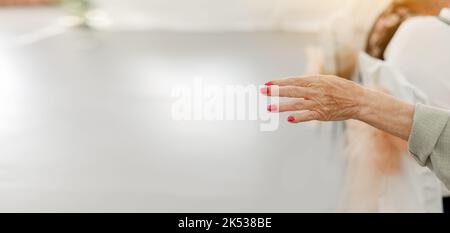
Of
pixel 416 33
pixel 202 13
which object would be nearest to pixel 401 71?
pixel 416 33

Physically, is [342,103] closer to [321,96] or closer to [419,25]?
[321,96]

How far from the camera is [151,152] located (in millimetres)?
1343

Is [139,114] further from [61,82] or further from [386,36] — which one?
[386,36]

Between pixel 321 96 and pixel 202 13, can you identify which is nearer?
pixel 321 96

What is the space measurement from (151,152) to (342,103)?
31.9 inches

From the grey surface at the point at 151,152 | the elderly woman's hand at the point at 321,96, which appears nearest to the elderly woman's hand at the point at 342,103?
the elderly woman's hand at the point at 321,96

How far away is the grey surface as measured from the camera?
1049 millimetres

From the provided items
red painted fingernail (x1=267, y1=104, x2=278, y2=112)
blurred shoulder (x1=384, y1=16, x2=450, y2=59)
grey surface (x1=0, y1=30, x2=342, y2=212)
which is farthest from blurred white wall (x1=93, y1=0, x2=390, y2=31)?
red painted fingernail (x1=267, y1=104, x2=278, y2=112)

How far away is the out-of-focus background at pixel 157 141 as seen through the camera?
1.06 meters

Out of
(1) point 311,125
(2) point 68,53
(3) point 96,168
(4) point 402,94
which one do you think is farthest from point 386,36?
(2) point 68,53

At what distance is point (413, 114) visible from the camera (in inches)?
25.3

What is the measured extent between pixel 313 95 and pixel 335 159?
2.30ft

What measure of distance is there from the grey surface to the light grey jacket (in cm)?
32

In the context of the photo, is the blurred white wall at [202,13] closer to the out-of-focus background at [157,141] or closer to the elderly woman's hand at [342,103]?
the out-of-focus background at [157,141]
